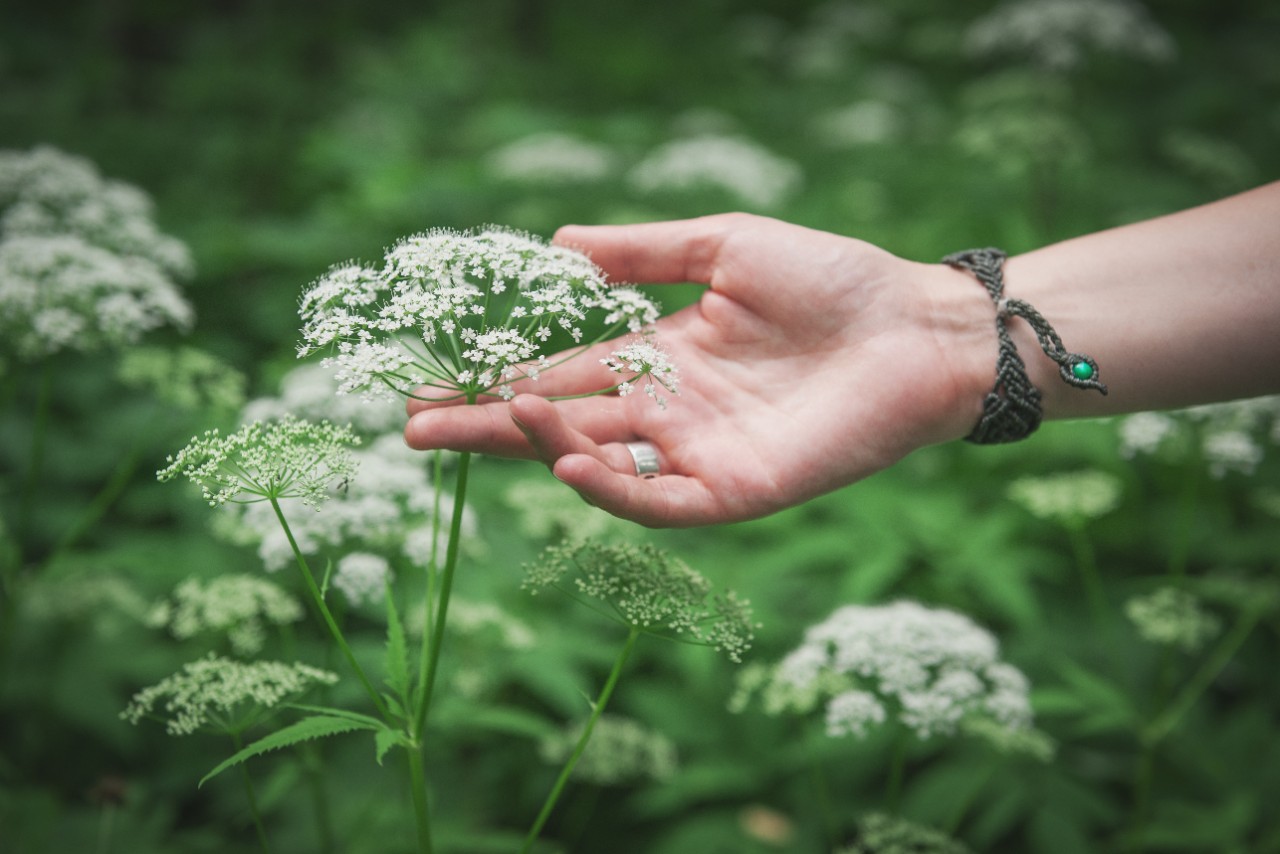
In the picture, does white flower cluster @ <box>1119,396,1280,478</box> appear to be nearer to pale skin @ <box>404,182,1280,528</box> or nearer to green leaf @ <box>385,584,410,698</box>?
pale skin @ <box>404,182,1280,528</box>

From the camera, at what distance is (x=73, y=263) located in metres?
3.50

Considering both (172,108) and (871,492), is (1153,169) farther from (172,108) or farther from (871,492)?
(172,108)

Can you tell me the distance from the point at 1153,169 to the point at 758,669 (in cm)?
1027

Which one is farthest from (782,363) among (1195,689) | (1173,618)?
(1195,689)

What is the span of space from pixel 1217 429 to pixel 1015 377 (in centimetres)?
175

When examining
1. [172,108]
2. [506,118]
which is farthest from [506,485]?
[172,108]

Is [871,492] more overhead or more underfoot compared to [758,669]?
more overhead

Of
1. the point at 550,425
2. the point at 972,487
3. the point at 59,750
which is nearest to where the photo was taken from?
the point at 550,425

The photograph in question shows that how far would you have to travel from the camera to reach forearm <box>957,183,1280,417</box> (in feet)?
8.89

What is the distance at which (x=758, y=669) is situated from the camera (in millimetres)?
2859

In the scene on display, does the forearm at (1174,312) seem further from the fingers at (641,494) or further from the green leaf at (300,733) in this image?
the green leaf at (300,733)

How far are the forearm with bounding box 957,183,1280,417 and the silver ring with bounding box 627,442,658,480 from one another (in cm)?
139

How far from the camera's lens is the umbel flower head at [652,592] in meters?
2.14

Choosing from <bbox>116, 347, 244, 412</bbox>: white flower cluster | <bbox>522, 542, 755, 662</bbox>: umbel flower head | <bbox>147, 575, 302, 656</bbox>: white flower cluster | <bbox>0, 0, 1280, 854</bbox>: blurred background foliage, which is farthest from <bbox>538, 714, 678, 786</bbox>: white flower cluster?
<bbox>116, 347, 244, 412</bbox>: white flower cluster
